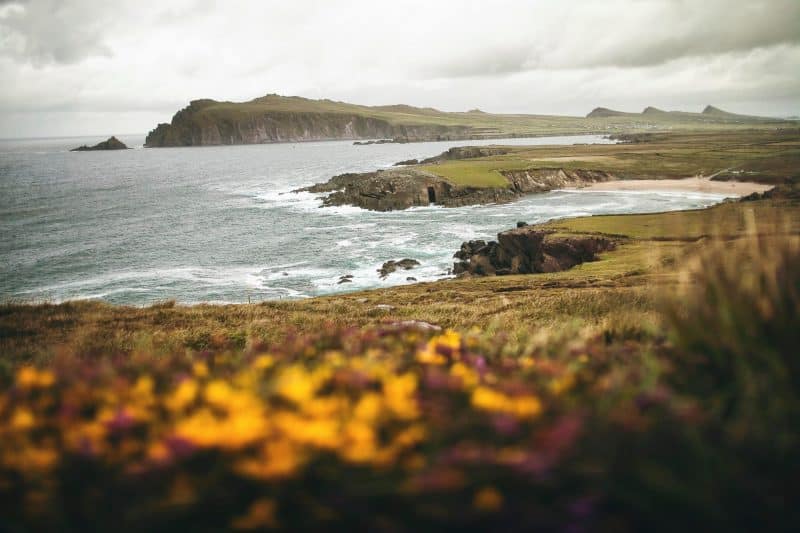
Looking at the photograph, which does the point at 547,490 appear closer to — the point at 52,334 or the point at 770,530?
the point at 770,530

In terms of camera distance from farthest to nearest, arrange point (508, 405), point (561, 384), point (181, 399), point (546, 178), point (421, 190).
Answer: point (546, 178) → point (421, 190) → point (561, 384) → point (181, 399) → point (508, 405)

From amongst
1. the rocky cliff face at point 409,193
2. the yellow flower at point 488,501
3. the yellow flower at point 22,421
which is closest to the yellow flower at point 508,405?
the yellow flower at point 488,501

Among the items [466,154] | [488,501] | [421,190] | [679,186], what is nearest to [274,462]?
[488,501]

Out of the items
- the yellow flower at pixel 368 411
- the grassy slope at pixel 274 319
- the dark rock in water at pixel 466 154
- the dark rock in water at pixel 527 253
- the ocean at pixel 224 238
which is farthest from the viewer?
the dark rock in water at pixel 466 154

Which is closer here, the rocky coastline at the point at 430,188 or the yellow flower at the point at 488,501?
the yellow flower at the point at 488,501

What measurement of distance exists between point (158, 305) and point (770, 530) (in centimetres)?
1902

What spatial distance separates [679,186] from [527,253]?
206ft

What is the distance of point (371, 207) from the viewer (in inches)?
3602

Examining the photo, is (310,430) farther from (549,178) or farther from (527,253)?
(549,178)

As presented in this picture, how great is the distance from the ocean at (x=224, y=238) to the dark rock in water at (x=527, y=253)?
356cm

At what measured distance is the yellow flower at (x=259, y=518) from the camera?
7.28 feet

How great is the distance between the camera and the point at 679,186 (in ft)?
314

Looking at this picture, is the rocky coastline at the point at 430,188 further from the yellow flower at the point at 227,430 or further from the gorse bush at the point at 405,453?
the yellow flower at the point at 227,430

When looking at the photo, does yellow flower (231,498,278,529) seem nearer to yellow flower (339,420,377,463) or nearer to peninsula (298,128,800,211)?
yellow flower (339,420,377,463)
